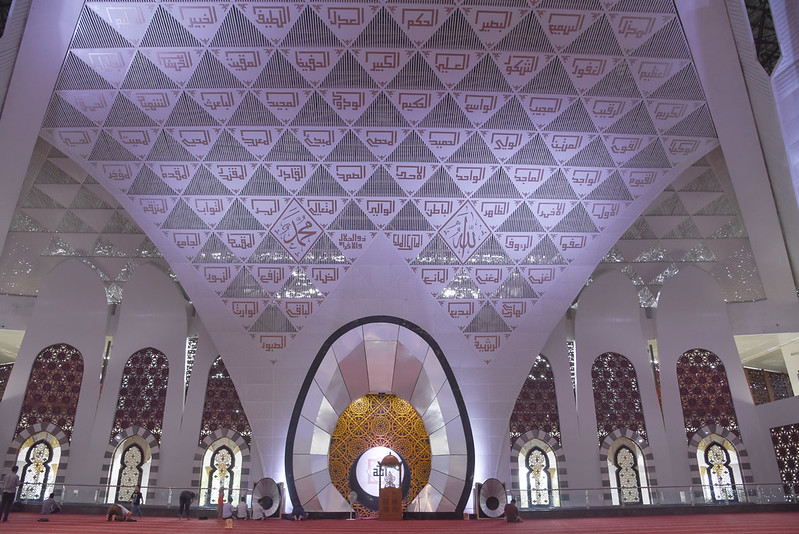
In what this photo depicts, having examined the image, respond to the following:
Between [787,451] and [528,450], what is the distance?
5.09 meters

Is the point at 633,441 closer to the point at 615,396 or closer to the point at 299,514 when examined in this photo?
the point at 615,396

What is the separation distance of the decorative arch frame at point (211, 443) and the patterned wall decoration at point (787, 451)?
10.8 metres

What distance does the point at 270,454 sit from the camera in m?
11.3

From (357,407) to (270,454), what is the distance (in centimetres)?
196

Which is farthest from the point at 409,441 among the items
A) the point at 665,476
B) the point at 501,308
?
the point at 665,476

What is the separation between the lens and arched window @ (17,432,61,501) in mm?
12109

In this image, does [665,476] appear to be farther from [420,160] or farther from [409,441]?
[420,160]

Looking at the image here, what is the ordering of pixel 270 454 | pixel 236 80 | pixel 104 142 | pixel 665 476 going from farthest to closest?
pixel 665 476, pixel 270 454, pixel 104 142, pixel 236 80

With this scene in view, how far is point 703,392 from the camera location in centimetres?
1273

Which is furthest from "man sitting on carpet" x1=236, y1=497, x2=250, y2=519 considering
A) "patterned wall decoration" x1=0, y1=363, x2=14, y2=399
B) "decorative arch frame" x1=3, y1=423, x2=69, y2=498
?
"patterned wall decoration" x1=0, y1=363, x2=14, y2=399

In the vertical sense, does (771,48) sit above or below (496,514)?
above

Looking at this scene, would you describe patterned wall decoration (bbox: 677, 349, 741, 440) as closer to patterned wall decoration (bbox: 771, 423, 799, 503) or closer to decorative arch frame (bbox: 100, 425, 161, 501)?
patterned wall decoration (bbox: 771, 423, 799, 503)

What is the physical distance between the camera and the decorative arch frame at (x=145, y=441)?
12.1m

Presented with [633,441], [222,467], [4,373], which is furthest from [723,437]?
[4,373]
